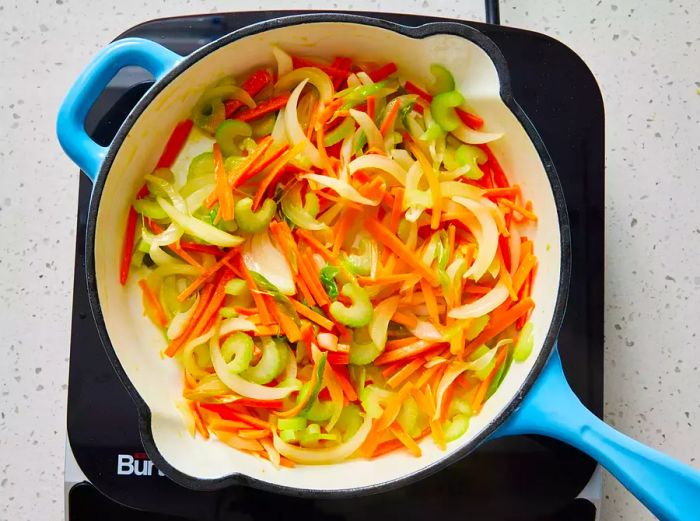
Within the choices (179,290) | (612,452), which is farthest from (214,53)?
(612,452)

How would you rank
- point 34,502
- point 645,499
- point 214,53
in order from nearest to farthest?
point 645,499
point 214,53
point 34,502

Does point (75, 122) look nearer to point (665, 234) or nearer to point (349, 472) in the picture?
point (349, 472)

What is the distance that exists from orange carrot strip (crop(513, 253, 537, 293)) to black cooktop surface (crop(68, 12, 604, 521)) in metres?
0.10

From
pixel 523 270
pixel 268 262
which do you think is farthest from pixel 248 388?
pixel 523 270

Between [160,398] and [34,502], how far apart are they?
Result: 33 centimetres

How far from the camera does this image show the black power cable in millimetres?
1093

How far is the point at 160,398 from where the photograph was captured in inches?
36.6

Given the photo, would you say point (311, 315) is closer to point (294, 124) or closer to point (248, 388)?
point (248, 388)

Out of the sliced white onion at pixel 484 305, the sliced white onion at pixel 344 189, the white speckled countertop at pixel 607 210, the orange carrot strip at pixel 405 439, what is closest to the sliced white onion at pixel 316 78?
the sliced white onion at pixel 344 189

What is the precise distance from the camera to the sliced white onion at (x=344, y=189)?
92cm

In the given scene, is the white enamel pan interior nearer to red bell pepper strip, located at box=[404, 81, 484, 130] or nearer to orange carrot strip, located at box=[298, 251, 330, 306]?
red bell pepper strip, located at box=[404, 81, 484, 130]

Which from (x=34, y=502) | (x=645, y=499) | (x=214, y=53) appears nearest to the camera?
(x=645, y=499)

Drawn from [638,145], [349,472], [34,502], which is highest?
[638,145]

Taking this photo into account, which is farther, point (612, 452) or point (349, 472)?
point (349, 472)
